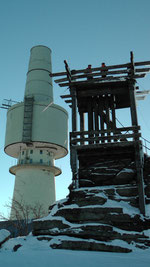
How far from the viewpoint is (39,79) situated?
96.8ft

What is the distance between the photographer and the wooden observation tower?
1191 centimetres

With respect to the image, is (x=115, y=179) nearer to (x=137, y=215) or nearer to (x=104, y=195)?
(x=104, y=195)

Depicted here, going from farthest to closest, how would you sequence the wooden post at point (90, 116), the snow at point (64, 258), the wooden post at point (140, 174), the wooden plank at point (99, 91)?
the wooden post at point (90, 116), the wooden plank at point (99, 91), the wooden post at point (140, 174), the snow at point (64, 258)

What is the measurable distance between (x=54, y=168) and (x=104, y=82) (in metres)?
17.2

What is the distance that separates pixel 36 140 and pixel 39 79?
7.05m

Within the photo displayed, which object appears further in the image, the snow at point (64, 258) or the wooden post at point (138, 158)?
the wooden post at point (138, 158)

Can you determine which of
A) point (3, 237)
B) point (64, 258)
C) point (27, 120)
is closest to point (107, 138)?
point (3, 237)

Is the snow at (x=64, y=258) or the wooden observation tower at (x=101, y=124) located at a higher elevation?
the wooden observation tower at (x=101, y=124)

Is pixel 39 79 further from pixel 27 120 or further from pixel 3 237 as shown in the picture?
pixel 3 237

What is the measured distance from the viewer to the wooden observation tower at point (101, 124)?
469 inches

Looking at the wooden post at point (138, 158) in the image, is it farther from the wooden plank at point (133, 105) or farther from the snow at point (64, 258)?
the snow at point (64, 258)

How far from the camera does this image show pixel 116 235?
8695 mm

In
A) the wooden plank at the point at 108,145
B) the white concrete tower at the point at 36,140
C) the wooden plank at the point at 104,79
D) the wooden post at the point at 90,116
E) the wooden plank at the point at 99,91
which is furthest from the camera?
the white concrete tower at the point at 36,140

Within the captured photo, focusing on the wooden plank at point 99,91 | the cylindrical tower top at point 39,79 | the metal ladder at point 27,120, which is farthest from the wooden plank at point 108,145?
the cylindrical tower top at point 39,79
